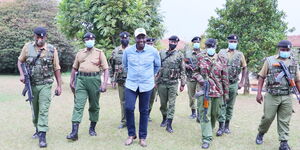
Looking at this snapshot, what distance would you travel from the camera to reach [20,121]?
6.63 metres

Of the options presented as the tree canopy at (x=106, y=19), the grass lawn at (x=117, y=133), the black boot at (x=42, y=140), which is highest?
the tree canopy at (x=106, y=19)

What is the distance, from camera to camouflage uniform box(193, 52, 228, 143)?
4.94 meters

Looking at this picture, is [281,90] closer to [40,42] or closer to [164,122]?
[164,122]

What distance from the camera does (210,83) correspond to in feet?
16.5

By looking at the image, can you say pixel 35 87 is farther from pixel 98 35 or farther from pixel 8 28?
pixel 8 28

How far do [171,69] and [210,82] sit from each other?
1104 mm

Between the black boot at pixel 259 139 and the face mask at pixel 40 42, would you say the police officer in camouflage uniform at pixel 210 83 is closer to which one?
the black boot at pixel 259 139

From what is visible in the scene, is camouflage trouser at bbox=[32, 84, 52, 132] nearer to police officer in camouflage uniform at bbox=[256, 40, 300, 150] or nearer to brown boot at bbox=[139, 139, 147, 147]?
brown boot at bbox=[139, 139, 147, 147]

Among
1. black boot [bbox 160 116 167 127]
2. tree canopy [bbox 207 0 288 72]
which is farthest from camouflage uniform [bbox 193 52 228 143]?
tree canopy [bbox 207 0 288 72]

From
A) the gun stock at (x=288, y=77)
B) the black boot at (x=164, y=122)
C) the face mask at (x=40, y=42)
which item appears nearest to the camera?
the gun stock at (x=288, y=77)

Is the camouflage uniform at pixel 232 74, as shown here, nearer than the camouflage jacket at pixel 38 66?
No

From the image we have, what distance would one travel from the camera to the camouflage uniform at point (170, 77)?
588cm

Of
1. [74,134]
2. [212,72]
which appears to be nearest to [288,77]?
[212,72]

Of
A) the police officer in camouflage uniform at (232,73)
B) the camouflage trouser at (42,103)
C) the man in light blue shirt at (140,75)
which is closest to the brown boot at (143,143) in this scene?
the man in light blue shirt at (140,75)
